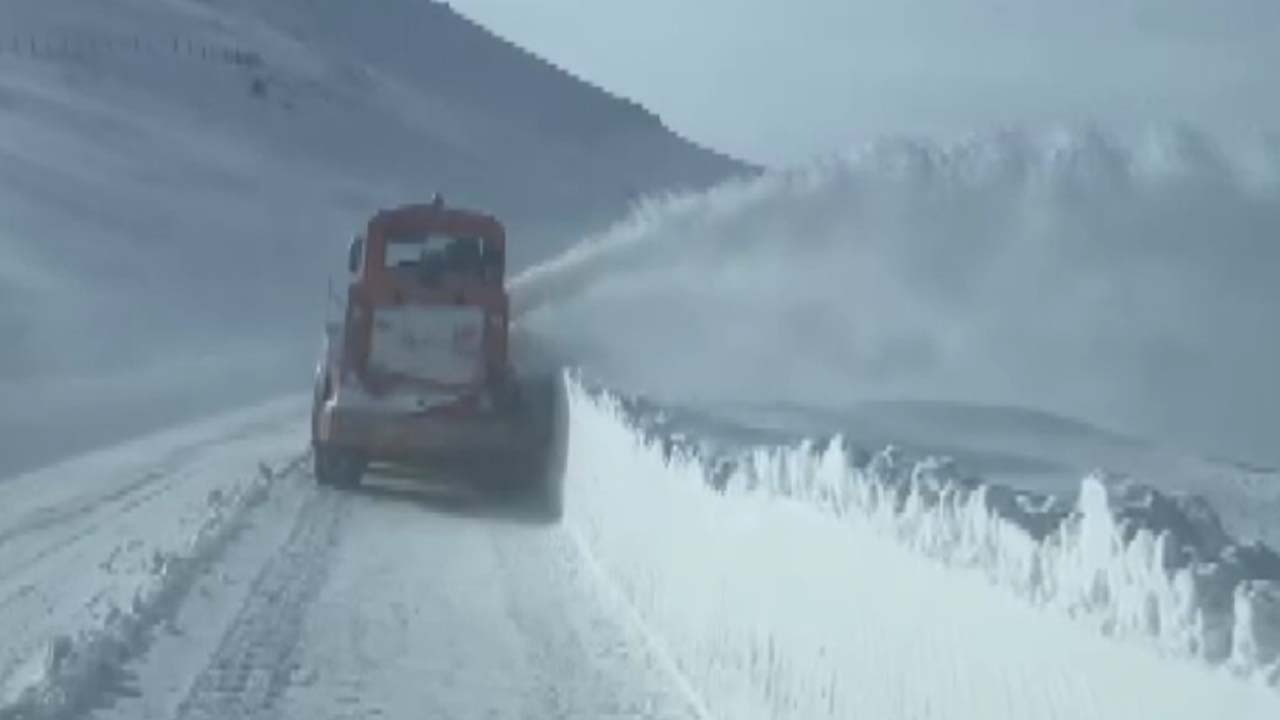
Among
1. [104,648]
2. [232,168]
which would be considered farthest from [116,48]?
[104,648]

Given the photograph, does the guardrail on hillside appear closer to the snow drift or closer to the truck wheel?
the snow drift

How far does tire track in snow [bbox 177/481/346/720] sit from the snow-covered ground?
0.12 ft

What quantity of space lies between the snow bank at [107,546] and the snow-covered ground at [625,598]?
0.04m

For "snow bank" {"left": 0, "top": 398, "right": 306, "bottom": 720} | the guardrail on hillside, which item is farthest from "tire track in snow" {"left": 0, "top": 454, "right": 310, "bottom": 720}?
the guardrail on hillside

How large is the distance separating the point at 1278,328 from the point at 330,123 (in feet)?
281

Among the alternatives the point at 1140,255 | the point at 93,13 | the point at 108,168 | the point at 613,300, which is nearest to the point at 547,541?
the point at 1140,255

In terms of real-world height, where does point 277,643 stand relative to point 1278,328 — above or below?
below

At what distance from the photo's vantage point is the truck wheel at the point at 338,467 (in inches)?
945

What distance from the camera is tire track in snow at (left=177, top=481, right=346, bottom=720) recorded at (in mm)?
12000

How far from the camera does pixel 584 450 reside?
66.0 feet

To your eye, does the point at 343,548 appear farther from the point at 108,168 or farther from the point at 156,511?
the point at 108,168

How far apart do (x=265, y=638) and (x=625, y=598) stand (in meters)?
2.56

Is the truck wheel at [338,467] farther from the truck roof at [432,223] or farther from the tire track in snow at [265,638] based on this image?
the tire track in snow at [265,638]

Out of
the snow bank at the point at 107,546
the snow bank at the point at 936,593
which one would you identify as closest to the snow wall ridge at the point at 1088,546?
the snow bank at the point at 936,593
